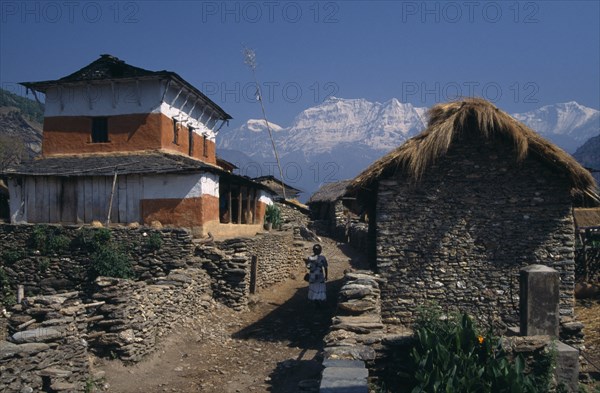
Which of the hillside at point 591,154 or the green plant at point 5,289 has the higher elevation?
the hillside at point 591,154

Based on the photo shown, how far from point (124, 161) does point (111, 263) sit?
5.24 metres

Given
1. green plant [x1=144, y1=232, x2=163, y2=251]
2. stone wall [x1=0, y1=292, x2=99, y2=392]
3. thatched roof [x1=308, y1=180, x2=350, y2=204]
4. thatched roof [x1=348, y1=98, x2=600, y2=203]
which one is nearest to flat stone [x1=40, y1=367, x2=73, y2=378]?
stone wall [x1=0, y1=292, x2=99, y2=392]

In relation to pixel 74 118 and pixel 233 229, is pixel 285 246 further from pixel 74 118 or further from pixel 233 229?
pixel 74 118

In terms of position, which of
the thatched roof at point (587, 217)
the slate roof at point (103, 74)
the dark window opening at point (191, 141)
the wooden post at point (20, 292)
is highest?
the slate roof at point (103, 74)

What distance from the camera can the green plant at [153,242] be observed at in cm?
1494

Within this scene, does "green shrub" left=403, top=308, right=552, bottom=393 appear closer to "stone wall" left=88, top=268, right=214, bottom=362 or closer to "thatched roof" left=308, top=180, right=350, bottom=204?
"stone wall" left=88, top=268, right=214, bottom=362

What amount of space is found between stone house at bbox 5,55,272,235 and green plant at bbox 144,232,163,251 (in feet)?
6.49

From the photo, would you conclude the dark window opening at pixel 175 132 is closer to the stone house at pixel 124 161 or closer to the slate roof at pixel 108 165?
the stone house at pixel 124 161

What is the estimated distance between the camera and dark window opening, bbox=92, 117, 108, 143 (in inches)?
813

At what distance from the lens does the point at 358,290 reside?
9516mm

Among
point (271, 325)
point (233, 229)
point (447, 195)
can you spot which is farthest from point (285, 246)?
point (447, 195)

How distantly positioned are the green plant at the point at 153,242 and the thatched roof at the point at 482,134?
6834mm

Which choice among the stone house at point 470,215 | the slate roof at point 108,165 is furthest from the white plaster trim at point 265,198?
the stone house at point 470,215

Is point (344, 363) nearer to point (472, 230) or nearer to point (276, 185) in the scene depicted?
point (472, 230)
